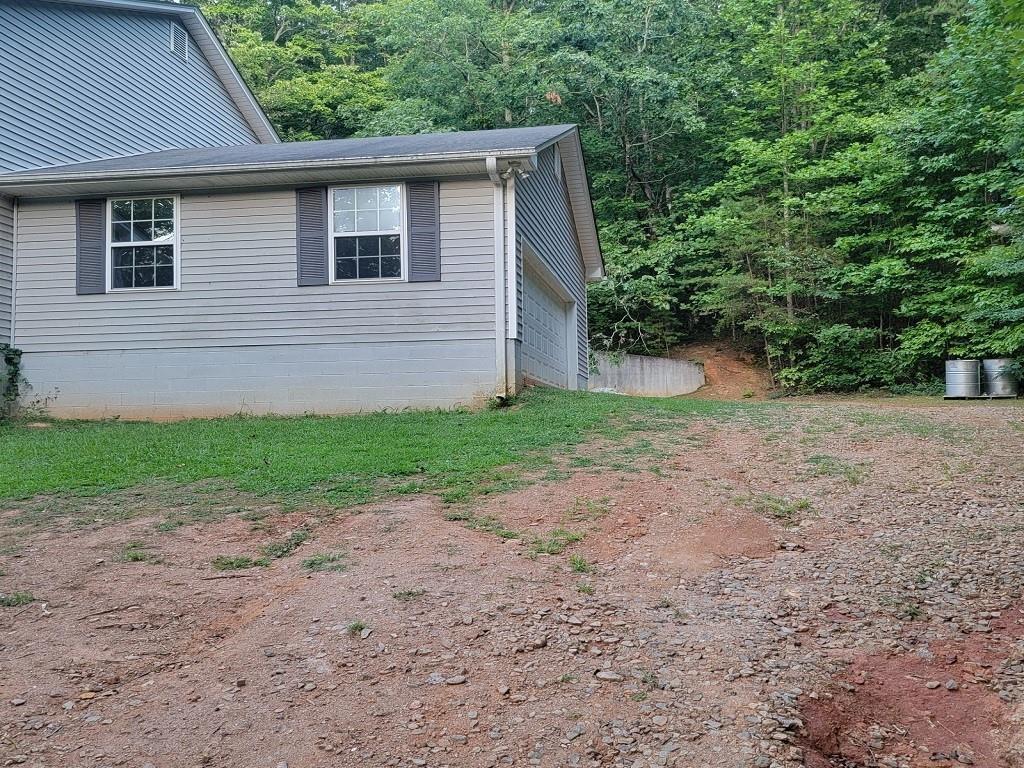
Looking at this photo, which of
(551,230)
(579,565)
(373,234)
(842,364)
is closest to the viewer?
(579,565)

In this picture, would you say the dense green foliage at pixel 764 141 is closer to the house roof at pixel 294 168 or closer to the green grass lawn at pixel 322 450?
the green grass lawn at pixel 322 450

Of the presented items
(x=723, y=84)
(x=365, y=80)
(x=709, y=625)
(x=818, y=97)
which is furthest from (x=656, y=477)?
(x=365, y=80)

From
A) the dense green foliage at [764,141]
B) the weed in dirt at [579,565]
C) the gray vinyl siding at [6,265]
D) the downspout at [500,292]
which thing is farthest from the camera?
the dense green foliage at [764,141]

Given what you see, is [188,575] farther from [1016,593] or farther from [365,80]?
[365,80]

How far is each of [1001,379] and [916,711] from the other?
1440 centimetres

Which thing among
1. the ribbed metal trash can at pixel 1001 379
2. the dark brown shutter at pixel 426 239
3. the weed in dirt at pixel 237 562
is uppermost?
the dark brown shutter at pixel 426 239

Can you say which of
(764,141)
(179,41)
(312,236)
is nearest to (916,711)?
(312,236)

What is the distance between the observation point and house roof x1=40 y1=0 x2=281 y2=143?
1312 cm

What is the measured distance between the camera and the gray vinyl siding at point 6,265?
33.0 ft

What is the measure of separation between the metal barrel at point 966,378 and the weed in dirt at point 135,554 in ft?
48.9

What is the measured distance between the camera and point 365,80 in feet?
84.6

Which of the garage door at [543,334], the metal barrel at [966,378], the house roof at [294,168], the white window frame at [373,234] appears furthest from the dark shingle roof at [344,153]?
the metal barrel at [966,378]

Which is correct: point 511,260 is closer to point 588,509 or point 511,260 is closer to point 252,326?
point 252,326

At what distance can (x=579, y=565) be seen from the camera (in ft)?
12.9
